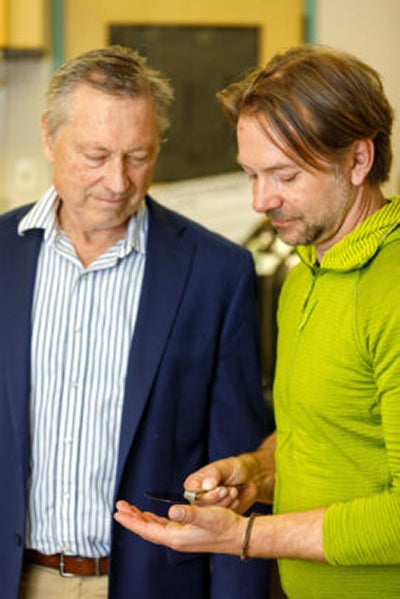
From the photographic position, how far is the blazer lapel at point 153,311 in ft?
6.20

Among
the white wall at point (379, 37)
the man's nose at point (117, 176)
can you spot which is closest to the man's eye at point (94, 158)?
the man's nose at point (117, 176)

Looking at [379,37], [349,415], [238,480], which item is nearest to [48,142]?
[238,480]

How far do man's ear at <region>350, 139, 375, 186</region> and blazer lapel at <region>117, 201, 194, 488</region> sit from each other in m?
0.55

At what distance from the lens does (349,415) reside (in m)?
1.47

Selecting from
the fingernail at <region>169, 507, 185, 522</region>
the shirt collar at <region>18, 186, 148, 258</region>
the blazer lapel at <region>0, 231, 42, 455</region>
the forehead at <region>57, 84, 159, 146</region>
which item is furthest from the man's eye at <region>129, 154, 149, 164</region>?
the fingernail at <region>169, 507, 185, 522</region>

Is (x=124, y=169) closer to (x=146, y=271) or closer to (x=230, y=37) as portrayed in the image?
(x=146, y=271)

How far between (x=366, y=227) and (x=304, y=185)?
0.11 metres

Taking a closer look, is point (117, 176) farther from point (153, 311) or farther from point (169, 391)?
point (169, 391)

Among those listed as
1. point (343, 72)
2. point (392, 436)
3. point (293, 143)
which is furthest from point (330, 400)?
point (343, 72)

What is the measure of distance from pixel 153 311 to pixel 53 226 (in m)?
0.27

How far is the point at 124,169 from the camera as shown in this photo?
6.20 feet

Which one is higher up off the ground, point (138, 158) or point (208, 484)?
point (138, 158)

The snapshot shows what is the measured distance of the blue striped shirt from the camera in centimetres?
191

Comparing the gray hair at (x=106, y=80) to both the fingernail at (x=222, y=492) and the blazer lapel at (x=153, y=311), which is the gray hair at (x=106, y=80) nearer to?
the blazer lapel at (x=153, y=311)
